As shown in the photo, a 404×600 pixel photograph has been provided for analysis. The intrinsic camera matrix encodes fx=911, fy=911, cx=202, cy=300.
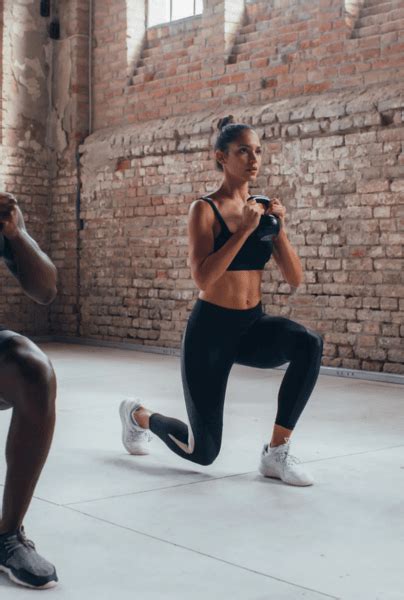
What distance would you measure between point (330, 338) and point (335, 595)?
5.00 metres

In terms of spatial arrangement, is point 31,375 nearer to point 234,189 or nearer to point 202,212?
point 202,212

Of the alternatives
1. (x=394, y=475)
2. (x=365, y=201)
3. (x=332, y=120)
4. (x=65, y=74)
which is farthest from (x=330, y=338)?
(x=65, y=74)

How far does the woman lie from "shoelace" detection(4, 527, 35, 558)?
1.18 m

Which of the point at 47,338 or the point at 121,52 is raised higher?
the point at 121,52

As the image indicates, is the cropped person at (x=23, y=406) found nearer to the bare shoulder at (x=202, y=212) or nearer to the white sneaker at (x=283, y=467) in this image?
the bare shoulder at (x=202, y=212)

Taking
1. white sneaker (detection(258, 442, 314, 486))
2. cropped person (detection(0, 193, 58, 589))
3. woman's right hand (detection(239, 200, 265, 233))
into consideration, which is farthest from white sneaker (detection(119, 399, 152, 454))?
cropped person (detection(0, 193, 58, 589))

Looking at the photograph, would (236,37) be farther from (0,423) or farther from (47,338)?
(0,423)

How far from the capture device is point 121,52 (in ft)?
30.6

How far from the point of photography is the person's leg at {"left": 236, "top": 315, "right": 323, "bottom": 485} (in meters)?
3.51

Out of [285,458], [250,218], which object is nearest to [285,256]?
[250,218]

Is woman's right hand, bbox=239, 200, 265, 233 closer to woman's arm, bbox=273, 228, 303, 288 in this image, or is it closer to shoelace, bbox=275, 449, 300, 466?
woman's arm, bbox=273, 228, 303, 288

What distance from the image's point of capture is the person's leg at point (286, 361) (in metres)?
3.51

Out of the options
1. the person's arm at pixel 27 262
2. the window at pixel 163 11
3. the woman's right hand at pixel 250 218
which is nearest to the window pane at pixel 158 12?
the window at pixel 163 11

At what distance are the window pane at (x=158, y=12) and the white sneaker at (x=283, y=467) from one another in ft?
22.0
